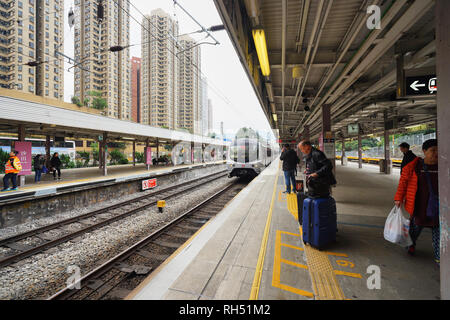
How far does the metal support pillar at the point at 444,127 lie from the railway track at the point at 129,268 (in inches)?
150

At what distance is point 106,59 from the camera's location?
6272cm

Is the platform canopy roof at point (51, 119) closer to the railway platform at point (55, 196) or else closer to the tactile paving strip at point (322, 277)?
the railway platform at point (55, 196)

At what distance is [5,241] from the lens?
463 cm

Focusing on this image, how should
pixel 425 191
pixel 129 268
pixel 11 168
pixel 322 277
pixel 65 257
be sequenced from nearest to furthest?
pixel 322 277
pixel 425 191
pixel 129 268
pixel 65 257
pixel 11 168

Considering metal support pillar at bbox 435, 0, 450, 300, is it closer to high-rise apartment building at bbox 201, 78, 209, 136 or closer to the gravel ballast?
the gravel ballast

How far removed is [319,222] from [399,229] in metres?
0.99

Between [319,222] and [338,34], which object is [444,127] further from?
[338,34]

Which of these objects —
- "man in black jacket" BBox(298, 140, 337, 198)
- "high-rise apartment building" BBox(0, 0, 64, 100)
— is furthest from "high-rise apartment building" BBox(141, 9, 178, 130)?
"man in black jacket" BBox(298, 140, 337, 198)

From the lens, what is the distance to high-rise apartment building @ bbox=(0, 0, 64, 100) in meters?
44.9

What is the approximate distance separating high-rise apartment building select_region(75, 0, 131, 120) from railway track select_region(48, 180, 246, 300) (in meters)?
69.6

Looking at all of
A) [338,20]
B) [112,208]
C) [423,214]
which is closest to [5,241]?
[112,208]

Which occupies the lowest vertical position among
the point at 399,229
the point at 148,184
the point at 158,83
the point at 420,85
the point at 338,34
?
the point at 148,184

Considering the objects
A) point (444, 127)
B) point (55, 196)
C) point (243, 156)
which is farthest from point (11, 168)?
point (444, 127)

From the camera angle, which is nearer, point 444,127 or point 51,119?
point 444,127
